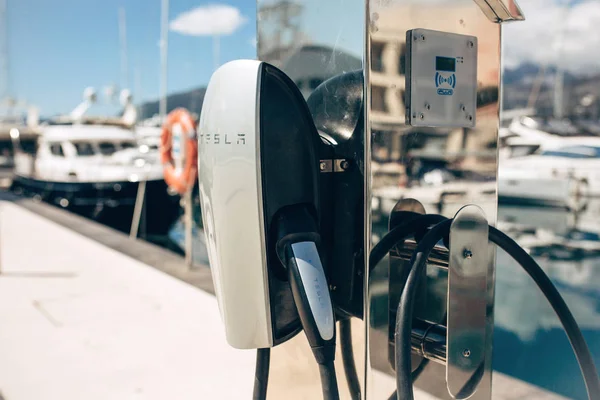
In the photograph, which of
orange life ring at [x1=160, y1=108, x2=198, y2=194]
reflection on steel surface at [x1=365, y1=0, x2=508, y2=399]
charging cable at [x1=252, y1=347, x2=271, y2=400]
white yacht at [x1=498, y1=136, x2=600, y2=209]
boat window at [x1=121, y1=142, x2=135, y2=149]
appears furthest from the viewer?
white yacht at [x1=498, y1=136, x2=600, y2=209]

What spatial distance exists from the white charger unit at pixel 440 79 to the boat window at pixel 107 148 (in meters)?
16.1

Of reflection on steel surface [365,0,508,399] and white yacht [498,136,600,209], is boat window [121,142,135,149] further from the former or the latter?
reflection on steel surface [365,0,508,399]

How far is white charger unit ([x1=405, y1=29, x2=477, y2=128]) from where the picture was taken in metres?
1.29

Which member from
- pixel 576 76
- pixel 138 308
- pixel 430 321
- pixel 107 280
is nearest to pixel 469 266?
pixel 430 321

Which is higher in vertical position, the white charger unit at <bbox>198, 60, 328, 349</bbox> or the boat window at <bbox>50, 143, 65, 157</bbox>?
the boat window at <bbox>50, 143, 65, 157</bbox>

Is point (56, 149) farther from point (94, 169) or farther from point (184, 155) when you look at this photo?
point (184, 155)

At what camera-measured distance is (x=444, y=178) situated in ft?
4.63

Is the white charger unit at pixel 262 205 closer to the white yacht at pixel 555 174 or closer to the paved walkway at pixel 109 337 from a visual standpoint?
the paved walkway at pixel 109 337

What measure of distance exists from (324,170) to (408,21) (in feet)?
1.18

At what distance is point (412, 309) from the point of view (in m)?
1.23

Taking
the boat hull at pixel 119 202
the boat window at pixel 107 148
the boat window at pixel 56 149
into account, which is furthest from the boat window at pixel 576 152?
the boat window at pixel 56 149

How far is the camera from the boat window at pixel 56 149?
644 inches

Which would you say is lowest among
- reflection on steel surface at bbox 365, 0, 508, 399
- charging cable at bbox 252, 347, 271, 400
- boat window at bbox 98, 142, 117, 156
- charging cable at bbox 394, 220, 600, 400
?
charging cable at bbox 252, 347, 271, 400

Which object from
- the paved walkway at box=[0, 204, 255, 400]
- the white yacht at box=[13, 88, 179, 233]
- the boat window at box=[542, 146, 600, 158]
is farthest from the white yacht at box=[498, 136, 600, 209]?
the paved walkway at box=[0, 204, 255, 400]
